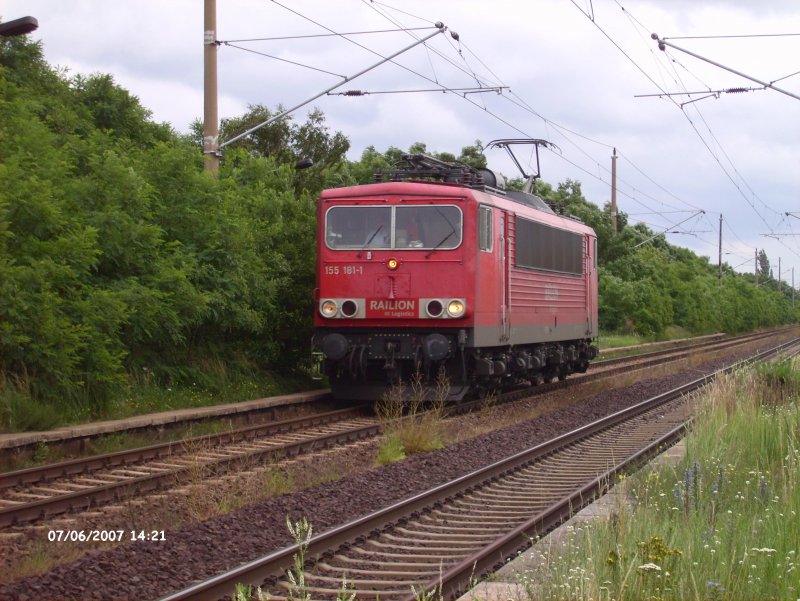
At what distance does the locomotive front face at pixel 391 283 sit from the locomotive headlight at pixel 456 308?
2cm

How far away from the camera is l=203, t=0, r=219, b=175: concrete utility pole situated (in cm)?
1772

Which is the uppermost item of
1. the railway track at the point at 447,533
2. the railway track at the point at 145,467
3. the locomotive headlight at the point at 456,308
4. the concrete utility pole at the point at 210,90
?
the concrete utility pole at the point at 210,90

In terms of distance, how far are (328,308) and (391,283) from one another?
111 centimetres

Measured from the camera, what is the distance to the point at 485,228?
1684 centimetres

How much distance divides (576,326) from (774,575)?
17360 mm

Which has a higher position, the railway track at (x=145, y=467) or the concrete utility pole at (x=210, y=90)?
the concrete utility pole at (x=210, y=90)

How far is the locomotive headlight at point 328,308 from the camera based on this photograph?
1674cm

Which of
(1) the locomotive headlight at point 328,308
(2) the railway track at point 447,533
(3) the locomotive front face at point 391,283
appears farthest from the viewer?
(1) the locomotive headlight at point 328,308

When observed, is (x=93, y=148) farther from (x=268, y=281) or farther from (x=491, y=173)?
(x=491, y=173)

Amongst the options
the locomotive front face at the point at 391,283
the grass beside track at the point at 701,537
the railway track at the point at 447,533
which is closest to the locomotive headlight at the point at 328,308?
the locomotive front face at the point at 391,283

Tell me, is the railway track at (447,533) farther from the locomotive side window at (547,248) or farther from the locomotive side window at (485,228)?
the locomotive side window at (547,248)

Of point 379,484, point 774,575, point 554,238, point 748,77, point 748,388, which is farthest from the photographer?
point 554,238

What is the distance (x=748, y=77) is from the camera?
18.9 meters

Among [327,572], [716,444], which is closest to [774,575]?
[327,572]
